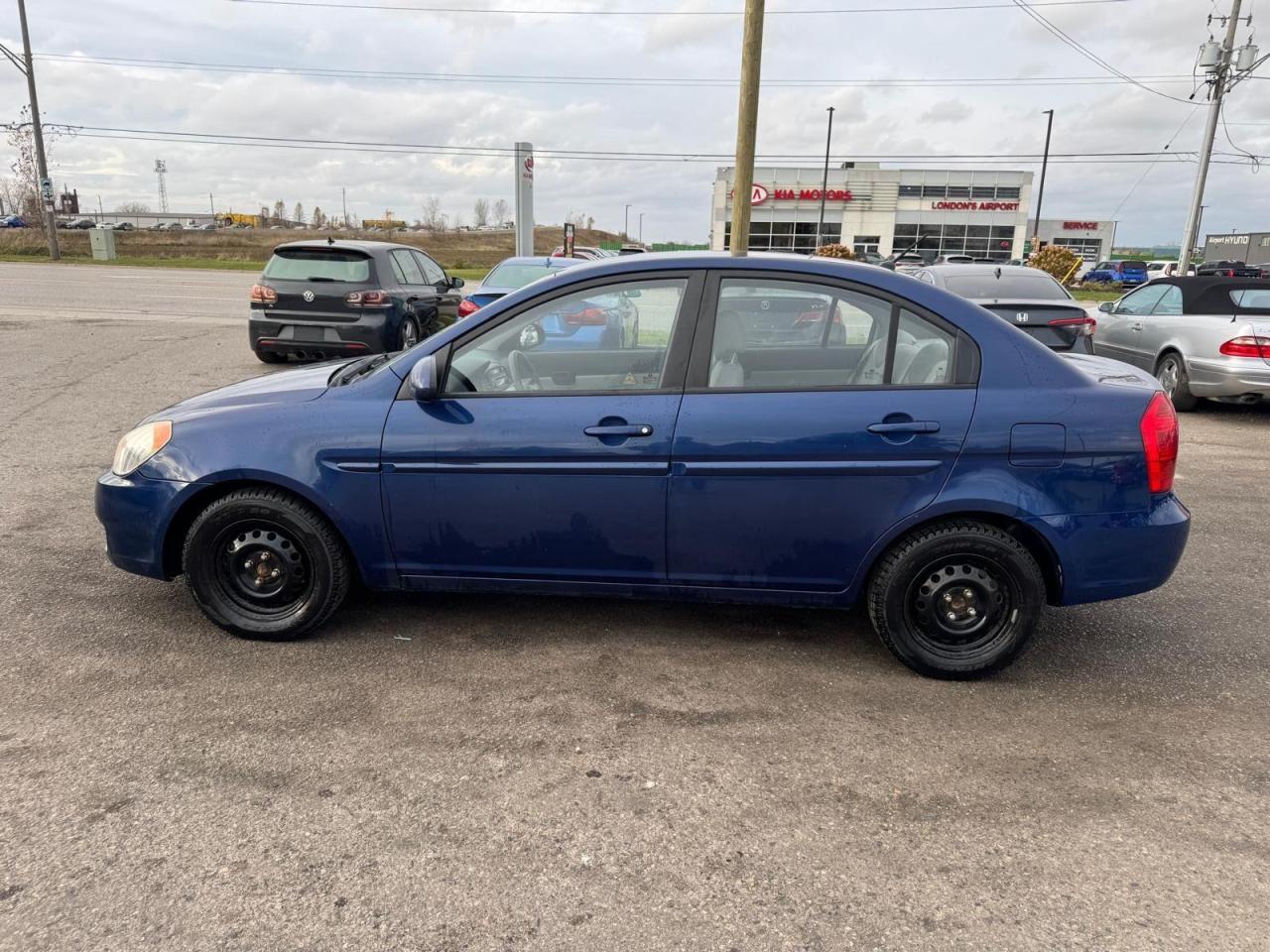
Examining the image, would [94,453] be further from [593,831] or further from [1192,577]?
[1192,577]

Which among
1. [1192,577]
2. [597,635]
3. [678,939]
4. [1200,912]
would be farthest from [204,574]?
[1192,577]

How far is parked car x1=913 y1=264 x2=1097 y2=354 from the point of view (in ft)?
27.5

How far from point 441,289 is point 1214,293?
30.6 ft

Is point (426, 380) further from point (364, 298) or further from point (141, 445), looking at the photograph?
point (364, 298)

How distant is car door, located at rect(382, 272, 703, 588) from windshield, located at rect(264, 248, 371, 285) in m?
7.45

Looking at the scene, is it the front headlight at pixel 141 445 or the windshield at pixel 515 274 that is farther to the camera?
the windshield at pixel 515 274

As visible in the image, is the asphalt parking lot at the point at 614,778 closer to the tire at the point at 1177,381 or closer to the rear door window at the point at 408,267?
the tire at the point at 1177,381

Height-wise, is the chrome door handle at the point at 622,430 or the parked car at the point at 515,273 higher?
the parked car at the point at 515,273

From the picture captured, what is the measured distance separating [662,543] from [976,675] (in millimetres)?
1361

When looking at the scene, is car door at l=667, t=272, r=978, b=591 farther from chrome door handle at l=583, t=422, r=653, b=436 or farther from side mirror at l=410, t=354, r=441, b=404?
side mirror at l=410, t=354, r=441, b=404

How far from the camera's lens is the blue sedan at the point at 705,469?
3.36 m

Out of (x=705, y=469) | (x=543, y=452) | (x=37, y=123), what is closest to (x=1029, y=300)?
(x=705, y=469)

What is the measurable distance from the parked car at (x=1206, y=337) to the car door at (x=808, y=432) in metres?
7.12

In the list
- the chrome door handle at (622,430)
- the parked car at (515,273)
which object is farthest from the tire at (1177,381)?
the chrome door handle at (622,430)
